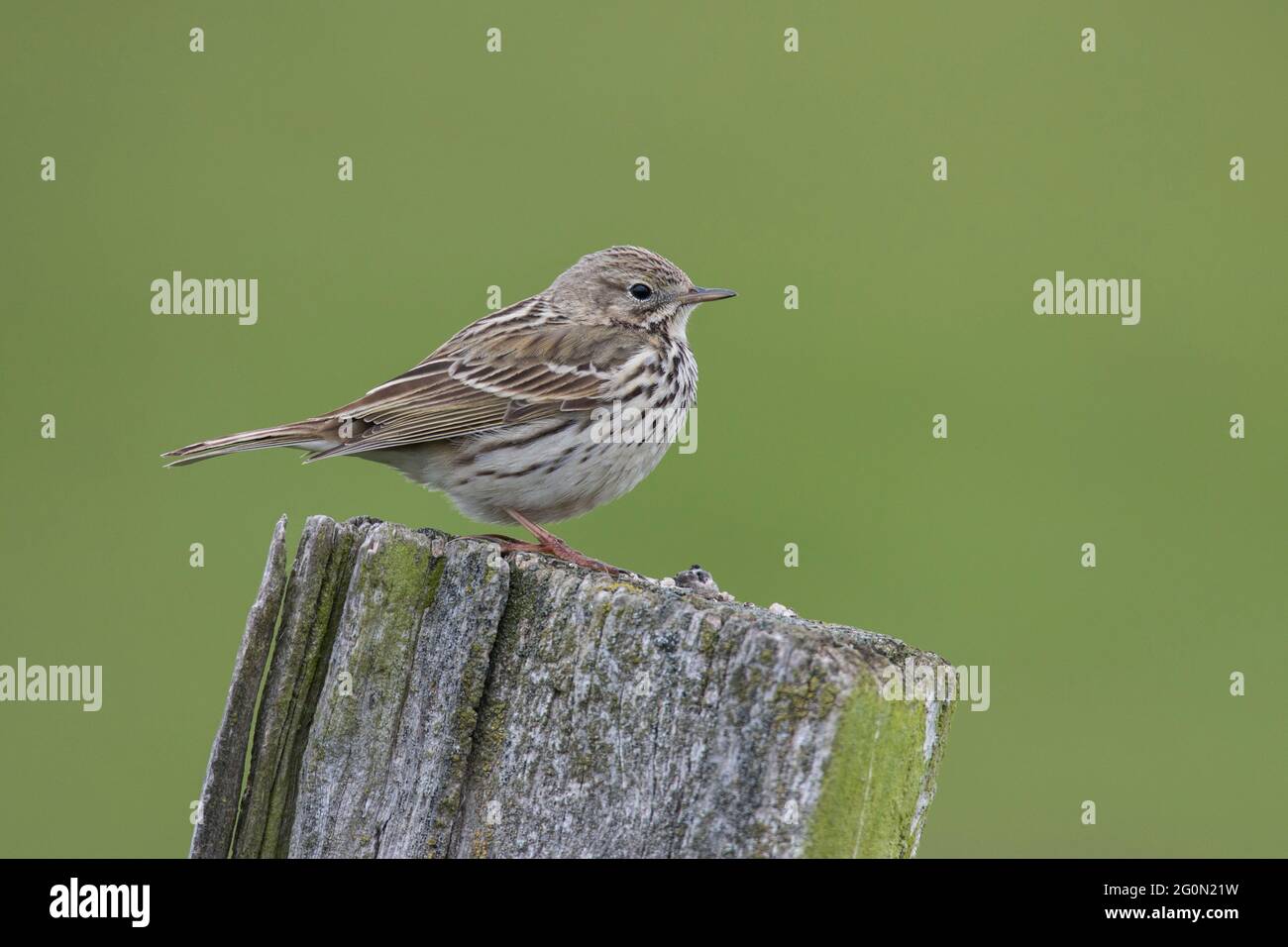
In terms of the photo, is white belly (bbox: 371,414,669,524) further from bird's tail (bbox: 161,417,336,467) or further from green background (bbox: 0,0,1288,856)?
green background (bbox: 0,0,1288,856)

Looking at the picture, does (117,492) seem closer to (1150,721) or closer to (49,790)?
(49,790)

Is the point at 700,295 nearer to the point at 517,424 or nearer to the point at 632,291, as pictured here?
the point at 632,291

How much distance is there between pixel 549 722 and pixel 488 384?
381cm

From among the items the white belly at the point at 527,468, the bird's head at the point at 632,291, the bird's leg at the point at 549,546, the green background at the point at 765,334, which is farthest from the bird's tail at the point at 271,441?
the green background at the point at 765,334

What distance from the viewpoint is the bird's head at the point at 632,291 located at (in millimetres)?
10086

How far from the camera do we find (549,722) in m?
5.42

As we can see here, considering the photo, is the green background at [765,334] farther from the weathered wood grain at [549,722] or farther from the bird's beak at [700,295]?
the weathered wood grain at [549,722]

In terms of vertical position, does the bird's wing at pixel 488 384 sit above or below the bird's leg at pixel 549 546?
above

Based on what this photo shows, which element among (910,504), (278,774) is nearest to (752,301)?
(910,504)

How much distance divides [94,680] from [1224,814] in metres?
9.07

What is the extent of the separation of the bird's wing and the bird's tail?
9cm

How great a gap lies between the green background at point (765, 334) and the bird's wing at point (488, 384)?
17.4ft

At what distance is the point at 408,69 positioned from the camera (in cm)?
2127

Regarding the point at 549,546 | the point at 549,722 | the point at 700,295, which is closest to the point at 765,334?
the point at 700,295
